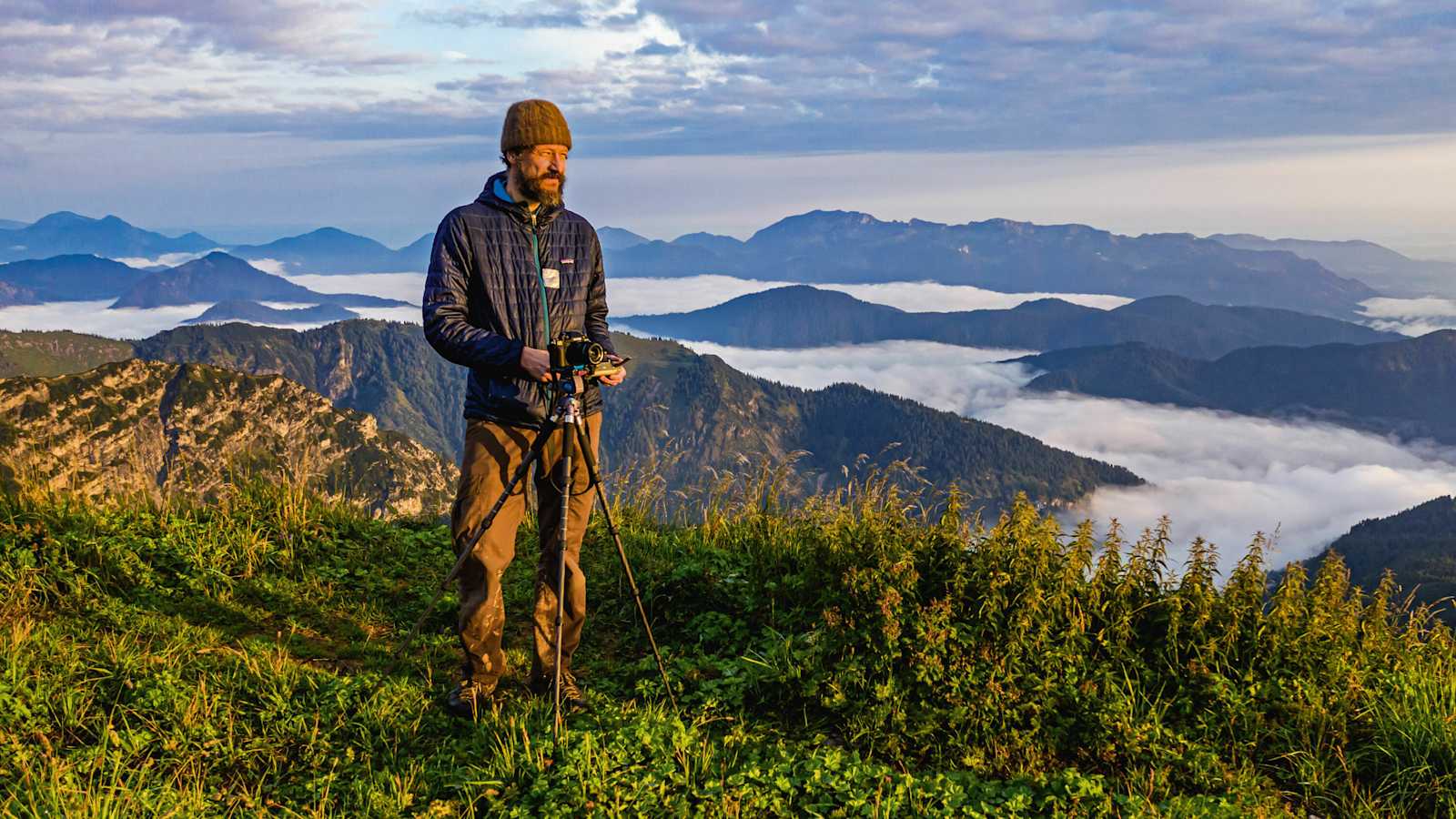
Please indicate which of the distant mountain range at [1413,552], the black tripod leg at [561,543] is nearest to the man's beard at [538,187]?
A: the black tripod leg at [561,543]

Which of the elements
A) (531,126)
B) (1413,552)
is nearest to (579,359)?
(531,126)

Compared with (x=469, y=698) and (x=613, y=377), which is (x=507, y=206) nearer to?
(x=613, y=377)

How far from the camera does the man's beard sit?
528cm

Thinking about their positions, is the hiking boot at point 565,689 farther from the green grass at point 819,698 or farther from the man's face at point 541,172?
the man's face at point 541,172

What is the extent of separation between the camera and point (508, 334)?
539 centimetres

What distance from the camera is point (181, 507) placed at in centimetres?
866

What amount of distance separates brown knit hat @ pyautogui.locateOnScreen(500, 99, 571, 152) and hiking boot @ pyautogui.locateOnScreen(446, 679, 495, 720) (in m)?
3.43

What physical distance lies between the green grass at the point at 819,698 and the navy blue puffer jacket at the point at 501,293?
6.61ft

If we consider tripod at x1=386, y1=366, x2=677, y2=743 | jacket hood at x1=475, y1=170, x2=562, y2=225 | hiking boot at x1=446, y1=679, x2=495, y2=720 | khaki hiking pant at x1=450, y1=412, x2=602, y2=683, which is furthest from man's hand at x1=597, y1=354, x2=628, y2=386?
hiking boot at x1=446, y1=679, x2=495, y2=720

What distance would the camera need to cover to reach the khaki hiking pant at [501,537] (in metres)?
5.42

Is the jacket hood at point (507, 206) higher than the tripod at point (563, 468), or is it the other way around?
the jacket hood at point (507, 206)

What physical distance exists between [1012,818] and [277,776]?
156 inches

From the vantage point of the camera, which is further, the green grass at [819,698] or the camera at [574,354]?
the camera at [574,354]

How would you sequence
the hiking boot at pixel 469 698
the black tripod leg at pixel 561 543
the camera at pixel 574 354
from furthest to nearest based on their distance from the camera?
the hiking boot at pixel 469 698
the black tripod leg at pixel 561 543
the camera at pixel 574 354
